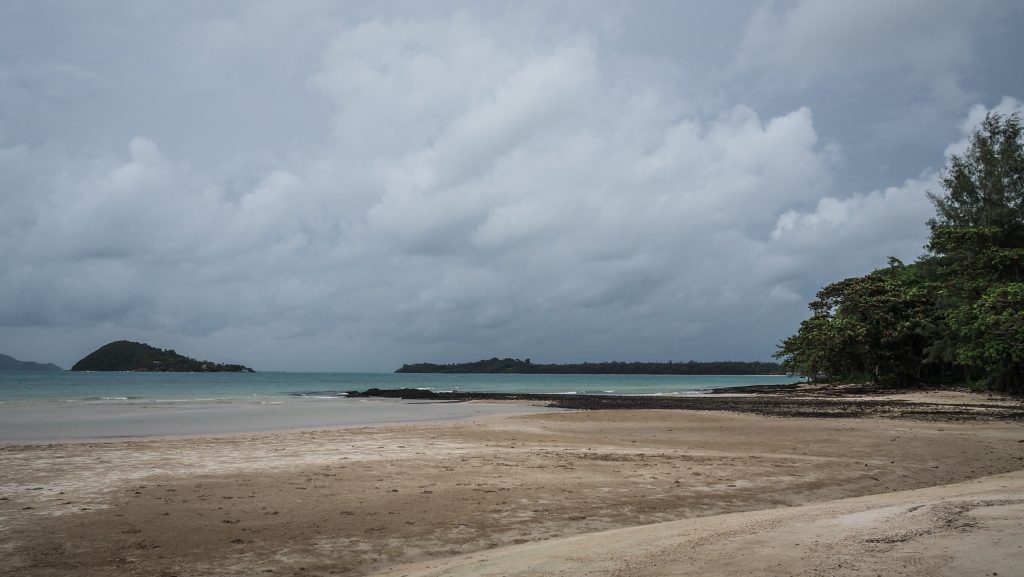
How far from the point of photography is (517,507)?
378 inches

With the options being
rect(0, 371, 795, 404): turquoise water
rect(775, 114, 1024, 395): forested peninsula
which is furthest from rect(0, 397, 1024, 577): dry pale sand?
rect(0, 371, 795, 404): turquoise water

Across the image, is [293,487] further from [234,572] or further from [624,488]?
[624,488]

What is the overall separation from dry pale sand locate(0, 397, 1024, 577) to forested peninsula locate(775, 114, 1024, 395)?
863 inches

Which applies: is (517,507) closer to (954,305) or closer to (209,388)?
(954,305)

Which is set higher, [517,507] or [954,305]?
[954,305]

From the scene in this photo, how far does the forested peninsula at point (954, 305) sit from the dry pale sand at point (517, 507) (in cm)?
2193

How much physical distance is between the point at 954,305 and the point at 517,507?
4323 centimetres

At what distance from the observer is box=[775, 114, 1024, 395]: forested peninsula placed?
3612 cm

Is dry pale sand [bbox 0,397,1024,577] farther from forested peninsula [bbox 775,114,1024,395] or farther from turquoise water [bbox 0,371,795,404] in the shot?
turquoise water [bbox 0,371,795,404]

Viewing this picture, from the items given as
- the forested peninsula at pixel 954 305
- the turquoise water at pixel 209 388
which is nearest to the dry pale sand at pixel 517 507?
the forested peninsula at pixel 954 305

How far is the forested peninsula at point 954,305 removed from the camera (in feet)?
119

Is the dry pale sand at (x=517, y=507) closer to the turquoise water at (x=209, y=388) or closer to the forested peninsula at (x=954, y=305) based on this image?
the forested peninsula at (x=954, y=305)

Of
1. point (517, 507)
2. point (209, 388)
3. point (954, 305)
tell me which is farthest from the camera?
point (209, 388)

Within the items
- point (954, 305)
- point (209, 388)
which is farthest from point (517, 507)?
point (209, 388)
